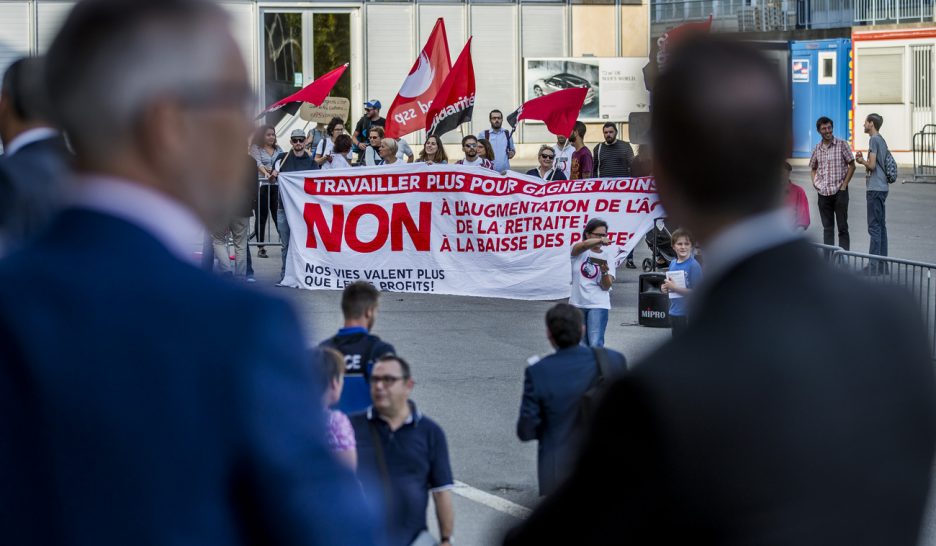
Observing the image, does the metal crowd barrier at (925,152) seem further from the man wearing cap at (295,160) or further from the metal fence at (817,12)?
the man wearing cap at (295,160)

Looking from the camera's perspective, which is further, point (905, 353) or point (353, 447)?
point (353, 447)

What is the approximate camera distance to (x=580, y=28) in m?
37.8

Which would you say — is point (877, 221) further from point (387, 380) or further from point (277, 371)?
point (277, 371)

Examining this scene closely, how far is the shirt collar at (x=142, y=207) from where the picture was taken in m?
1.51

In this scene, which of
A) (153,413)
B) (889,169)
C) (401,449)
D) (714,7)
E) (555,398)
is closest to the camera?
(153,413)

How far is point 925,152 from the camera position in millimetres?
37500

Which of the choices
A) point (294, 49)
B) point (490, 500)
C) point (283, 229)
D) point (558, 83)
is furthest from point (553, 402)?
point (558, 83)

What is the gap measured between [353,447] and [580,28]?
33.1 metres

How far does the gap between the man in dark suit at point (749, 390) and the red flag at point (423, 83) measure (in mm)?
18917

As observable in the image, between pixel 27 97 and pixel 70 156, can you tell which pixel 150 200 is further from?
pixel 27 97

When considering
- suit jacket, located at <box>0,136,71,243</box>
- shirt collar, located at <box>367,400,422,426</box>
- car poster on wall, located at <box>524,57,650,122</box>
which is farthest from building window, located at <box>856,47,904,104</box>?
suit jacket, located at <box>0,136,71,243</box>

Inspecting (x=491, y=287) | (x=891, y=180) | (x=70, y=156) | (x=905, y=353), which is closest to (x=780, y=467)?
(x=905, y=353)

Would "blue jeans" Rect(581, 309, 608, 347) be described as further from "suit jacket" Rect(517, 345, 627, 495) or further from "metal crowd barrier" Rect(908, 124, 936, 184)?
"metal crowd barrier" Rect(908, 124, 936, 184)

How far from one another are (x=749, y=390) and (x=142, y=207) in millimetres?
682
